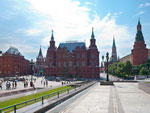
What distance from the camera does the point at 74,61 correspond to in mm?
81312

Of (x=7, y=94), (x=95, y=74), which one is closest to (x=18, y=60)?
(x=95, y=74)

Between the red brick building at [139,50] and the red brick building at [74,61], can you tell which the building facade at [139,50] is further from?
the red brick building at [74,61]

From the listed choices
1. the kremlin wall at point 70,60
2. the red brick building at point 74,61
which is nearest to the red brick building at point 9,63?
the kremlin wall at point 70,60

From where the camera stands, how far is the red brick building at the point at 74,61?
7819 cm

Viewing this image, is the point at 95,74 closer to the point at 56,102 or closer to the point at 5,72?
the point at 5,72

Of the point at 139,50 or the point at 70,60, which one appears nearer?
the point at 70,60

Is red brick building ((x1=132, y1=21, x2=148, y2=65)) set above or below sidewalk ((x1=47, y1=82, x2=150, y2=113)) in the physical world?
above

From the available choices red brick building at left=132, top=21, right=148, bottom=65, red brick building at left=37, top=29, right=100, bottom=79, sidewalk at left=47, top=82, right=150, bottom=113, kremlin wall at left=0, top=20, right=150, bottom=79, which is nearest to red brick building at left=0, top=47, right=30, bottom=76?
kremlin wall at left=0, top=20, right=150, bottom=79

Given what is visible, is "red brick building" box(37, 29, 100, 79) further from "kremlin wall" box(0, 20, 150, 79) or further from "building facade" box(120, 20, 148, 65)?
"building facade" box(120, 20, 148, 65)

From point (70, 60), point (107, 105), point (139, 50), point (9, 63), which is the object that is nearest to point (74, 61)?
point (70, 60)

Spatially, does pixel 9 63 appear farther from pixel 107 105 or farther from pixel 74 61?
pixel 107 105

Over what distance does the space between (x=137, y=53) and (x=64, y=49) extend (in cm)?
4951

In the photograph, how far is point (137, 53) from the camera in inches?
3895

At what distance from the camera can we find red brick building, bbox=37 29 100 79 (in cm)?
7819
